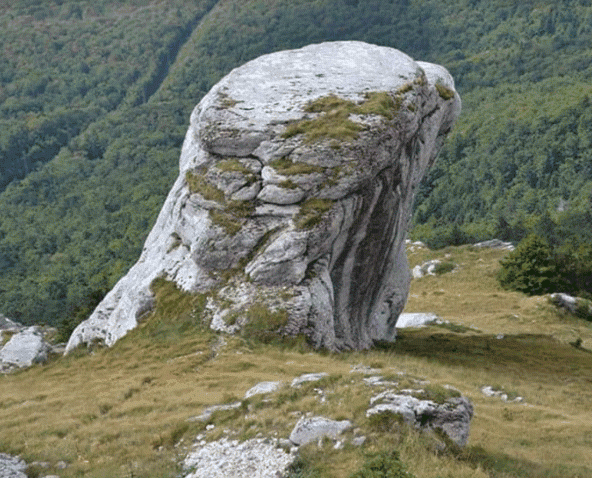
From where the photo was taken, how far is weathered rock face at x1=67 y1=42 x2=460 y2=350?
4059 centimetres

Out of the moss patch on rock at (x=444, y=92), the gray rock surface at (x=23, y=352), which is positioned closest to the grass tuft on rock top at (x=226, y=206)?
the gray rock surface at (x=23, y=352)

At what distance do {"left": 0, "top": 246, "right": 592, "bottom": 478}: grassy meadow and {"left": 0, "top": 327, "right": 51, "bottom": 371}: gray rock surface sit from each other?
130 centimetres

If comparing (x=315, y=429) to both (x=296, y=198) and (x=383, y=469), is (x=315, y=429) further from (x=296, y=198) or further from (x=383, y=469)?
(x=296, y=198)

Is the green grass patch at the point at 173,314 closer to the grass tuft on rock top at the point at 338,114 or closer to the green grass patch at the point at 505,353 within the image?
the grass tuft on rock top at the point at 338,114

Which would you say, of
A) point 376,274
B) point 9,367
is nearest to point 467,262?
point 376,274

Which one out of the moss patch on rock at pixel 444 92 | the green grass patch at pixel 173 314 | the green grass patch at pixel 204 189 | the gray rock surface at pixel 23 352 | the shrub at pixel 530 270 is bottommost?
the shrub at pixel 530 270

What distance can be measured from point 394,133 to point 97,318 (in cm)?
1934

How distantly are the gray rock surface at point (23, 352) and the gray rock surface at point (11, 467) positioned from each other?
17501 mm

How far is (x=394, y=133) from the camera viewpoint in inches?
1754

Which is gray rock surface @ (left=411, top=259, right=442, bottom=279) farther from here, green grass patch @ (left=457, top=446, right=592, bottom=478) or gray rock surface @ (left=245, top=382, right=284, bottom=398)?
green grass patch @ (left=457, top=446, right=592, bottom=478)

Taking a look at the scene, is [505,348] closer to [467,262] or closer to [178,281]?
[178,281]

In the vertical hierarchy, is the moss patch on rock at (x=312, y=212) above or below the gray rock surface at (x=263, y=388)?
above

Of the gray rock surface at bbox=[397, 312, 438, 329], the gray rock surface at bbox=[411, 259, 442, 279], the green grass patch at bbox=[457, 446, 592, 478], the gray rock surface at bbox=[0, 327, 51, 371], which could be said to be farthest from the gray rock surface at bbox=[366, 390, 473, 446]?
the gray rock surface at bbox=[411, 259, 442, 279]

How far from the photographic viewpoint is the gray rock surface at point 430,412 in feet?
78.0
